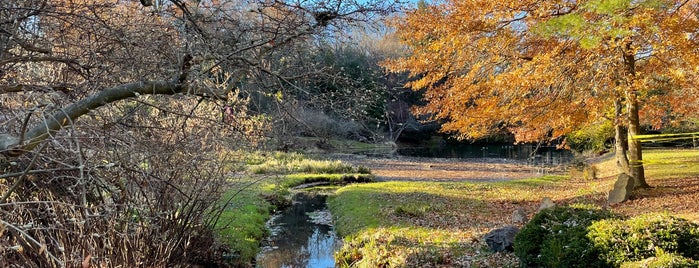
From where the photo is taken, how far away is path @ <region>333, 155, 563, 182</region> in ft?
78.7

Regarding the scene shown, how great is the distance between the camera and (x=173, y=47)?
14.5 feet

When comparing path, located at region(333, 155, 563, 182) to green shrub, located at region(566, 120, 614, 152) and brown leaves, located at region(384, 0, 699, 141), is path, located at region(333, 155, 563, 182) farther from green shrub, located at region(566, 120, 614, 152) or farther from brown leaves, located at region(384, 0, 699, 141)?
brown leaves, located at region(384, 0, 699, 141)

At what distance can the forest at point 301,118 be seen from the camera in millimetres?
3869

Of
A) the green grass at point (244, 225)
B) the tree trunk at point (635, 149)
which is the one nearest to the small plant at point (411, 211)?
the green grass at point (244, 225)

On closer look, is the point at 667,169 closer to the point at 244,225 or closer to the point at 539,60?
the point at 539,60

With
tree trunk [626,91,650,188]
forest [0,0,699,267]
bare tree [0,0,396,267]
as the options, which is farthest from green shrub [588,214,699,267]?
tree trunk [626,91,650,188]

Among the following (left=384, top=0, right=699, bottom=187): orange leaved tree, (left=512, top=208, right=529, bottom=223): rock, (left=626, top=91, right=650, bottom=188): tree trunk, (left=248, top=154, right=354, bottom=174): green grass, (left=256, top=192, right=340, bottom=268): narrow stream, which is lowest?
(left=256, top=192, right=340, bottom=268): narrow stream

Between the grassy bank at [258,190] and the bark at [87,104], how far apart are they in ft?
9.08

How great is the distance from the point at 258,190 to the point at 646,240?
13758 millimetres

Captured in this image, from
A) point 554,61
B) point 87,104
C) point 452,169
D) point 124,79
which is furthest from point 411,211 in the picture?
point 452,169

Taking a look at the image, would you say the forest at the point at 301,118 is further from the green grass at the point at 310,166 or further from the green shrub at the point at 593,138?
the green shrub at the point at 593,138

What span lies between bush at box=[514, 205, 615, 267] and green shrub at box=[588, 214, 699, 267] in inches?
5.7

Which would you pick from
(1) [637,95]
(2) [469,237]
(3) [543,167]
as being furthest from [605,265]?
(3) [543,167]

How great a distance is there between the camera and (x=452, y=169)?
27.9 metres
